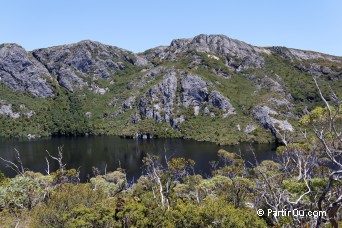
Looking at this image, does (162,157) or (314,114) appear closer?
(314,114)

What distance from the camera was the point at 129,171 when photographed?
124000 millimetres

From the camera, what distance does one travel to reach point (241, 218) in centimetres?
2955

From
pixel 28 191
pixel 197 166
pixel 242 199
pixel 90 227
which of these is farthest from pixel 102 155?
pixel 90 227

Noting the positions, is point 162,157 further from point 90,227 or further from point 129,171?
point 90,227

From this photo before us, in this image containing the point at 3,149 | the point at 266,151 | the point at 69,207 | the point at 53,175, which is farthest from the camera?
the point at 3,149

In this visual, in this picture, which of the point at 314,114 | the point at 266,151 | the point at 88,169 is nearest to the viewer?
the point at 314,114

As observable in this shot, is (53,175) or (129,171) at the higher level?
(53,175)

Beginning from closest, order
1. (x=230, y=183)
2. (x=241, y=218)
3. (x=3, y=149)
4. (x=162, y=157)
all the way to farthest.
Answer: (x=241, y=218), (x=230, y=183), (x=162, y=157), (x=3, y=149)

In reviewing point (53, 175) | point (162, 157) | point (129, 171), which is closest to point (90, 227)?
point (53, 175)

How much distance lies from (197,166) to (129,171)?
27.9 m

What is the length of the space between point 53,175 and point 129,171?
4960 cm

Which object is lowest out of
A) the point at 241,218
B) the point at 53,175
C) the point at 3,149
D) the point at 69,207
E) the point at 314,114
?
the point at 3,149

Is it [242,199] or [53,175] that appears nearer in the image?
[242,199]

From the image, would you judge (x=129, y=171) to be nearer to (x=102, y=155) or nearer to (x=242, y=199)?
(x=102, y=155)
